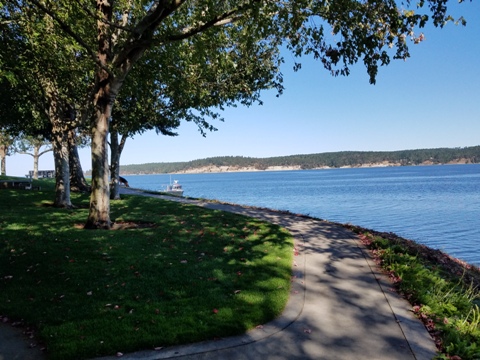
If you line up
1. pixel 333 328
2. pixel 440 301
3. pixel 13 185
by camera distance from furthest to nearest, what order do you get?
1. pixel 13 185
2. pixel 440 301
3. pixel 333 328

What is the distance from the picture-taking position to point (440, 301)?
267 inches

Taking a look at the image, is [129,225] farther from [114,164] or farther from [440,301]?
[440,301]

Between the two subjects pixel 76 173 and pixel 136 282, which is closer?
pixel 136 282

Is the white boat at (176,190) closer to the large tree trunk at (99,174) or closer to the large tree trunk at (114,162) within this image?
the large tree trunk at (114,162)

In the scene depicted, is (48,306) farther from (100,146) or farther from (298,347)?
(100,146)

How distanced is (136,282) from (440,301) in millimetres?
5963

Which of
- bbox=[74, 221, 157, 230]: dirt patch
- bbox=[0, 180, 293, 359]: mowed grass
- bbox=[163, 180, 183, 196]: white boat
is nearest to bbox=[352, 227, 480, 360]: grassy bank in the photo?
bbox=[0, 180, 293, 359]: mowed grass

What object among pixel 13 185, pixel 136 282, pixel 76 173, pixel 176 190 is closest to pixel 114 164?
pixel 76 173

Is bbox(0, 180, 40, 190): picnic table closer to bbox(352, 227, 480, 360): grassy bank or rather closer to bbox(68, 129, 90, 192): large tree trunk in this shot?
bbox(68, 129, 90, 192): large tree trunk

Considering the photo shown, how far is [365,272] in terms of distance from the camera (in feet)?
27.2

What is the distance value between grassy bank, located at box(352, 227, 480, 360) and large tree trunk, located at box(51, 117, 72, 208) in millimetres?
12689

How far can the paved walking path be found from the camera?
485 cm

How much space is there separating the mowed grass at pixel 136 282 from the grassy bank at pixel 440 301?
2408mm

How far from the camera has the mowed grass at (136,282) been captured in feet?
17.5
